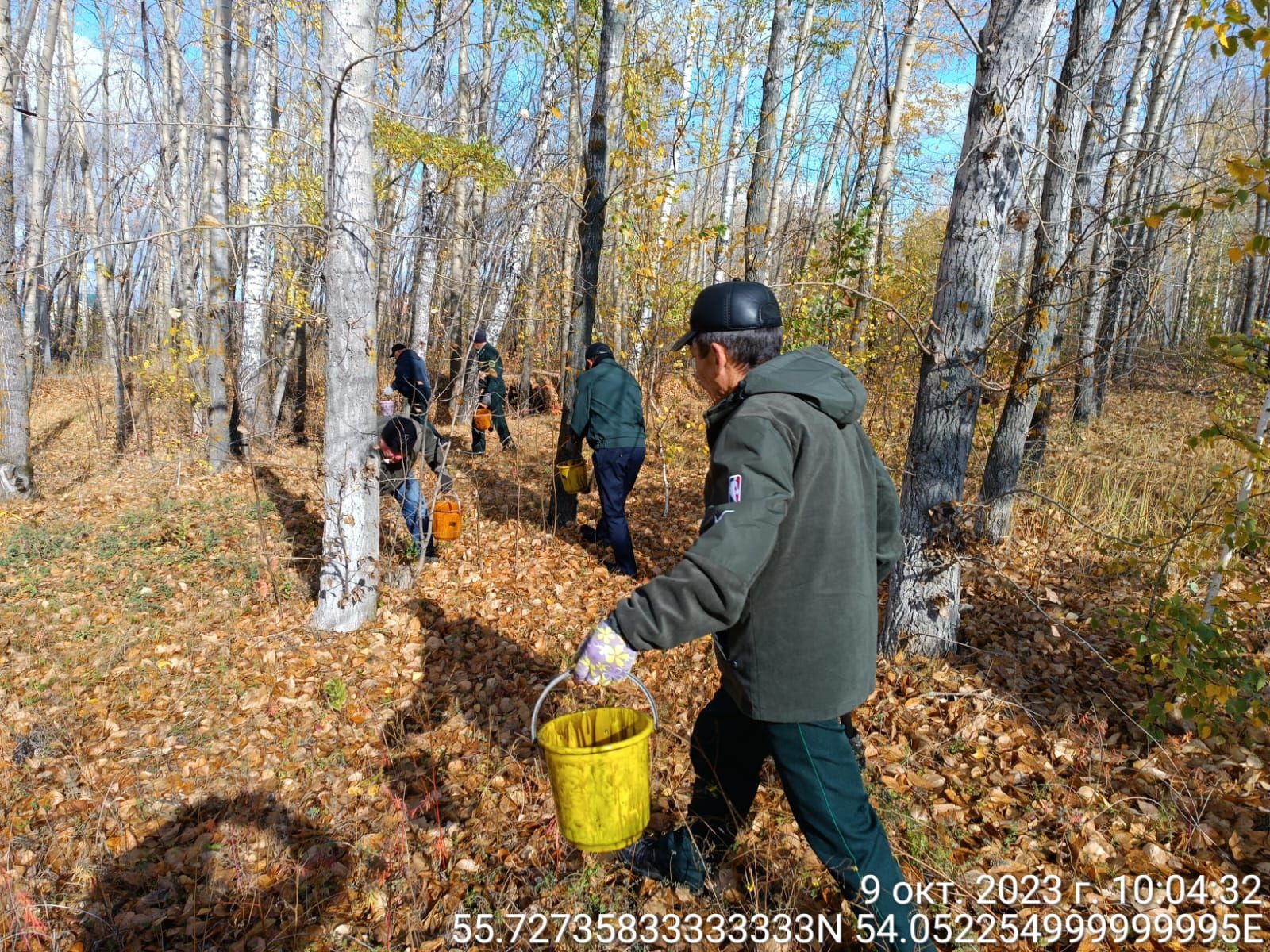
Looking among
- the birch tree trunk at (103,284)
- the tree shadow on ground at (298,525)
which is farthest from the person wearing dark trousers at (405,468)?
the birch tree trunk at (103,284)

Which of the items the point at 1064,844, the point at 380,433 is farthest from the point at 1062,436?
the point at 380,433

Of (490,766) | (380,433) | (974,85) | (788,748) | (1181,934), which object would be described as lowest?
(490,766)

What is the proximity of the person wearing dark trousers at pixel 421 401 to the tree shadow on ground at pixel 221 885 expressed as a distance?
3.07 meters

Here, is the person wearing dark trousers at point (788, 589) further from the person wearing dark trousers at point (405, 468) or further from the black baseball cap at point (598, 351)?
the black baseball cap at point (598, 351)

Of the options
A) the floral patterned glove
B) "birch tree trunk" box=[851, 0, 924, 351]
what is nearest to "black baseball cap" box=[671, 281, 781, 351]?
the floral patterned glove

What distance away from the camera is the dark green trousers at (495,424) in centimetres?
1107

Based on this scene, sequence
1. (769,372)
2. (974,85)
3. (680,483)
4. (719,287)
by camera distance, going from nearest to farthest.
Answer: (769,372), (719,287), (974,85), (680,483)

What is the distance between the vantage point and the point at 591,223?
708cm

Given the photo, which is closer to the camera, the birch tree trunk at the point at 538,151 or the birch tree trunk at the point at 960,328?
the birch tree trunk at the point at 960,328

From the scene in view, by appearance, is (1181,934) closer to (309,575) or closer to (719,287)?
(719,287)

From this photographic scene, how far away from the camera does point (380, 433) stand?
512 centimetres

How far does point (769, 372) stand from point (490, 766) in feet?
9.20

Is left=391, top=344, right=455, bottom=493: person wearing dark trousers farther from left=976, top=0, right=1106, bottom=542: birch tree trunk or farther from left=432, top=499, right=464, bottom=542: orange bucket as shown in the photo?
left=976, top=0, right=1106, bottom=542: birch tree trunk

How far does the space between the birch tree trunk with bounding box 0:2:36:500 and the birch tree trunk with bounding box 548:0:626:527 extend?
20.0 feet
